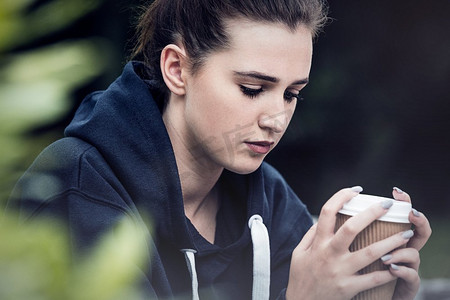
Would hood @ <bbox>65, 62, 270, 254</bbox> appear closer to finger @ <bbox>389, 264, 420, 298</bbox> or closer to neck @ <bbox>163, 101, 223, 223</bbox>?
neck @ <bbox>163, 101, 223, 223</bbox>

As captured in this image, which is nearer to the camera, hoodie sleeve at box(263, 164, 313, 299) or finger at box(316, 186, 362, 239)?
finger at box(316, 186, 362, 239)

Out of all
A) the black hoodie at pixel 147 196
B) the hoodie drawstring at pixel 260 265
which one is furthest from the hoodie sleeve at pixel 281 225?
the hoodie drawstring at pixel 260 265

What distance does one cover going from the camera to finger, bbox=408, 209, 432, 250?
1.23 m

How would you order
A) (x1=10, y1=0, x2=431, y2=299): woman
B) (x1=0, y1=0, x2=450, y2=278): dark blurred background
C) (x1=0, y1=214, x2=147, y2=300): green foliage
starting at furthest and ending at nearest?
(x1=0, y1=0, x2=450, y2=278): dark blurred background → (x1=10, y1=0, x2=431, y2=299): woman → (x1=0, y1=214, x2=147, y2=300): green foliage

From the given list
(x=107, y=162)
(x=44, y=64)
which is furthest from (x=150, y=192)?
(x=44, y=64)

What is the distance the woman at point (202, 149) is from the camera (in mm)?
1282

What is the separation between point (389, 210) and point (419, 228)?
145 millimetres

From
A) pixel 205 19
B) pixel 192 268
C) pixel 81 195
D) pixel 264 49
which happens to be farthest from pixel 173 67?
pixel 192 268

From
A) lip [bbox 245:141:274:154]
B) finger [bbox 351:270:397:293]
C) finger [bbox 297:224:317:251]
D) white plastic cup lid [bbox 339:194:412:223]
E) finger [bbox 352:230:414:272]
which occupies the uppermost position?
lip [bbox 245:141:274:154]

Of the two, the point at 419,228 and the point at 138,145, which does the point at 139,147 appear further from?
the point at 419,228

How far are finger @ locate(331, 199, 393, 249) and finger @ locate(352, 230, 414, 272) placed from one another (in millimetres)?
37

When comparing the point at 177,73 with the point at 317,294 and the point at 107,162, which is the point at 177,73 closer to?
the point at 107,162

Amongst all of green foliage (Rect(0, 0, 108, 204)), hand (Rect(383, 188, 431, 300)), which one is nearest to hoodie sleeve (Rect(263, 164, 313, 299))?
hand (Rect(383, 188, 431, 300))

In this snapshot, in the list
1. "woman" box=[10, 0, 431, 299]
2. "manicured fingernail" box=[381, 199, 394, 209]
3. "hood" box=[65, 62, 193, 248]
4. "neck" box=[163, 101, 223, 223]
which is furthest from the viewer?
"neck" box=[163, 101, 223, 223]
